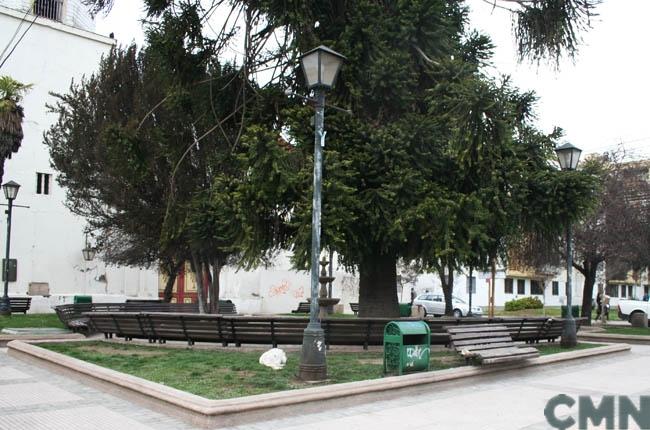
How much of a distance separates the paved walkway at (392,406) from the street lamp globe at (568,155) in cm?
558

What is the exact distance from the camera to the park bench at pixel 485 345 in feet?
36.2

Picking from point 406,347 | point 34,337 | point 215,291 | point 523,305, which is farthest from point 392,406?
point 523,305

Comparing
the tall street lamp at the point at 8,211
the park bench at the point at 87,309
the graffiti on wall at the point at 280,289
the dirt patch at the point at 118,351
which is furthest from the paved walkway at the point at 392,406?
the graffiti on wall at the point at 280,289

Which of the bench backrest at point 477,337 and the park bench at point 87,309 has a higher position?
the bench backrest at point 477,337

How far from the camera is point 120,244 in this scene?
99.9 feet

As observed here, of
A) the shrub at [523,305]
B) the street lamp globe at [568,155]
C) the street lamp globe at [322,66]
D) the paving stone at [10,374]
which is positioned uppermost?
the street lamp globe at [322,66]

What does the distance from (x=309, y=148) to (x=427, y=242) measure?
337 centimetres

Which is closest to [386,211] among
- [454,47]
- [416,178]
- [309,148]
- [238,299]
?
[416,178]

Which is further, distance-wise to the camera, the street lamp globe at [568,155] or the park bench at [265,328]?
the street lamp globe at [568,155]

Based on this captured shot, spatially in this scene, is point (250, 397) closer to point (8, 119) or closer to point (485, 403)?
point (485, 403)

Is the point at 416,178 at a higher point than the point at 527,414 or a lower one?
higher

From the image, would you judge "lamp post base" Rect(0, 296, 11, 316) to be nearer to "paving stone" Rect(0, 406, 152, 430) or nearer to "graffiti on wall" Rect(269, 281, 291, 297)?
"graffiti on wall" Rect(269, 281, 291, 297)

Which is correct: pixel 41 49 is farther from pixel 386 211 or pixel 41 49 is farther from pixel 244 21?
pixel 386 211

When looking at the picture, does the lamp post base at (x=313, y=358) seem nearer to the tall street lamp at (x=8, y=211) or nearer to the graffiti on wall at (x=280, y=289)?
the tall street lamp at (x=8, y=211)
